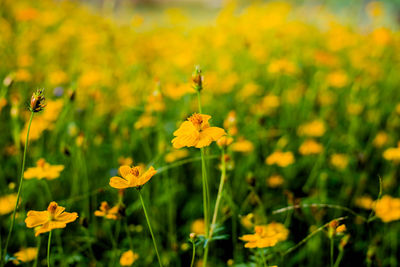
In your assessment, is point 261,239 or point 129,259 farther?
point 129,259

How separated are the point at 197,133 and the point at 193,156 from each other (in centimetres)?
98

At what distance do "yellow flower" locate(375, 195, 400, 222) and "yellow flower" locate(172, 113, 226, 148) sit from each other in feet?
2.43

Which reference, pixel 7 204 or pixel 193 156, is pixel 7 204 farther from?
pixel 193 156

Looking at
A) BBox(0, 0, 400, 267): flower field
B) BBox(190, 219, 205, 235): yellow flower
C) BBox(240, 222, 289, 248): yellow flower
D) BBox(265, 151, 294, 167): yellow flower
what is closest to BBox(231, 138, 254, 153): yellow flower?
BBox(0, 0, 400, 267): flower field

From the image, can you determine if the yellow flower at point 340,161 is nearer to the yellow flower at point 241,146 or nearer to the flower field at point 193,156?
the flower field at point 193,156

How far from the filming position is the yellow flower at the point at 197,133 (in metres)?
0.84

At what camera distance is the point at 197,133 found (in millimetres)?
873

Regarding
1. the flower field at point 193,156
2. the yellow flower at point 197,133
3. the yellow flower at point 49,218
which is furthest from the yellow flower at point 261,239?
the yellow flower at point 49,218

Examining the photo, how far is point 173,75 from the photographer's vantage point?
2.96 metres

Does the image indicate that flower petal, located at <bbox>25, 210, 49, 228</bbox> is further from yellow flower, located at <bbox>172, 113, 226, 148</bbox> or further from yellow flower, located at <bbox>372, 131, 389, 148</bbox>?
yellow flower, located at <bbox>372, 131, 389, 148</bbox>

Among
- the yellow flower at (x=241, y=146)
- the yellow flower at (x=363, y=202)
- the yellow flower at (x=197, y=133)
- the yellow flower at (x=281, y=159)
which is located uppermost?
the yellow flower at (x=197, y=133)

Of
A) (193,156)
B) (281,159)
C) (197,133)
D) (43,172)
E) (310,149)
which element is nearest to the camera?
(197,133)

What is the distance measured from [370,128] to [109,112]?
174 cm

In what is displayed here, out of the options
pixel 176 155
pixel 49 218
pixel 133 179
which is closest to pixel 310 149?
pixel 176 155
